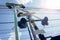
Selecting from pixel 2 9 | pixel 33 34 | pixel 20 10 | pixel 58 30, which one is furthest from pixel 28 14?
pixel 58 30

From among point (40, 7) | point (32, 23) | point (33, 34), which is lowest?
point (33, 34)

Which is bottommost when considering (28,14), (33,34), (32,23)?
(33,34)

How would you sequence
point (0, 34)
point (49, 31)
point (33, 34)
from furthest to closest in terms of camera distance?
point (49, 31) < point (0, 34) < point (33, 34)

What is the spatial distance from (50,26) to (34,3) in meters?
0.36

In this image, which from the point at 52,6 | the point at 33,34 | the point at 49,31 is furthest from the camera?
the point at 52,6

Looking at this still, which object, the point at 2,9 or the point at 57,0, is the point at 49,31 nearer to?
the point at 57,0

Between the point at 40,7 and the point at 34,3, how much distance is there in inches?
3.8

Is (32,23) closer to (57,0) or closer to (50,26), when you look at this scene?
(50,26)

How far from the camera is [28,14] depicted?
1384 mm

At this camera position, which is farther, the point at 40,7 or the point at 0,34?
the point at 40,7

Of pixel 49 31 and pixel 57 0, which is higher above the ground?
pixel 57 0

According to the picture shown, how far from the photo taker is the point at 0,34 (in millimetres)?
1432

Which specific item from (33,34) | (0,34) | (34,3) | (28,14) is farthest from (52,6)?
(0,34)

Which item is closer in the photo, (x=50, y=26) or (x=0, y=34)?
(x=0, y=34)
